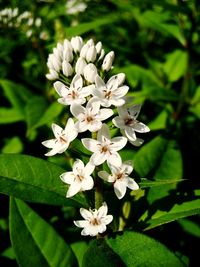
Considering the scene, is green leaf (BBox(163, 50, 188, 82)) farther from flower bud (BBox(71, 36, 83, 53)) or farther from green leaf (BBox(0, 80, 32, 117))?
flower bud (BBox(71, 36, 83, 53))

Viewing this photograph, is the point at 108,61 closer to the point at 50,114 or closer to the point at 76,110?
the point at 76,110

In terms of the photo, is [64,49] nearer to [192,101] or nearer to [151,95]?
[151,95]

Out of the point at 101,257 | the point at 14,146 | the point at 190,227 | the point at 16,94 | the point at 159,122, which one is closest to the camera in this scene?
the point at 101,257

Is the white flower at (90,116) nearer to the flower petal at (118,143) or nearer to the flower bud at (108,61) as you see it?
the flower petal at (118,143)

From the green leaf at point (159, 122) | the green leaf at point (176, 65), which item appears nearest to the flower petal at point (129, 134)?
the green leaf at point (159, 122)

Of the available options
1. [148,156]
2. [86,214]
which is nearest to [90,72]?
[86,214]

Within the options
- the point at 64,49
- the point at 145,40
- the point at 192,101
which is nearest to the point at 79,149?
the point at 64,49
